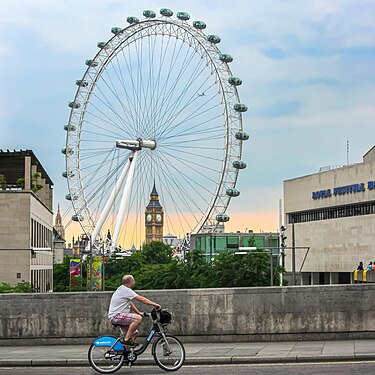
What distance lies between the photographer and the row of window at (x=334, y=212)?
80750 millimetres

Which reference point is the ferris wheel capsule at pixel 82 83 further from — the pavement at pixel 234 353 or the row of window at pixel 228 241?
the pavement at pixel 234 353

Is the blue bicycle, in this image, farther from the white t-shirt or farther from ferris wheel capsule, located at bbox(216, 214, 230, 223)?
ferris wheel capsule, located at bbox(216, 214, 230, 223)

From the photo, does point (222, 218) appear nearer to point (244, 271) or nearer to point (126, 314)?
point (244, 271)

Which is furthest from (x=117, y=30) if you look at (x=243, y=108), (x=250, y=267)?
(x=250, y=267)

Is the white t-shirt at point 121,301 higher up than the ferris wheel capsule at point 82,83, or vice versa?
the ferris wheel capsule at point 82,83

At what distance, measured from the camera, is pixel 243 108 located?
239 feet

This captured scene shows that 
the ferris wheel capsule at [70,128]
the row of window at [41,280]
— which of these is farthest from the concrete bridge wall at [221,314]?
the ferris wheel capsule at [70,128]

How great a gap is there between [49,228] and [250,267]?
148 ft

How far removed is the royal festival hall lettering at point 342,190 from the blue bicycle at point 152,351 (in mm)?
63522

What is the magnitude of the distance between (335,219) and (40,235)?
95.7 ft

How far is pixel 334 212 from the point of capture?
87.8m

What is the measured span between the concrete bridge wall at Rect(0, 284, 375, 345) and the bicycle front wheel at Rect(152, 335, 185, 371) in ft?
15.8

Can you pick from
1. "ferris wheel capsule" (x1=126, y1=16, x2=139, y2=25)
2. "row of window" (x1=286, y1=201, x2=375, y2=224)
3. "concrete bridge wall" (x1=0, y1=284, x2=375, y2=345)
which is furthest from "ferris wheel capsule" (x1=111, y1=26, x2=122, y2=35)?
"concrete bridge wall" (x1=0, y1=284, x2=375, y2=345)

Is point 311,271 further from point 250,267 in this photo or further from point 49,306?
point 49,306
